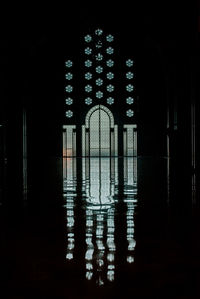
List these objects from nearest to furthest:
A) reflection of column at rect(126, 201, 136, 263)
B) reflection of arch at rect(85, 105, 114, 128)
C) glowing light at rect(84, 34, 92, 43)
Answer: reflection of column at rect(126, 201, 136, 263) → glowing light at rect(84, 34, 92, 43) → reflection of arch at rect(85, 105, 114, 128)

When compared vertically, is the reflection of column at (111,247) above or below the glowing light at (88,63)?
below

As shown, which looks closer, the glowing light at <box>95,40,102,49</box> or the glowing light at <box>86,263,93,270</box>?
the glowing light at <box>86,263,93,270</box>

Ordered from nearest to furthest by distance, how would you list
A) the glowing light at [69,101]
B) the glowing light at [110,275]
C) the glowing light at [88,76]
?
the glowing light at [110,275] < the glowing light at [69,101] < the glowing light at [88,76]

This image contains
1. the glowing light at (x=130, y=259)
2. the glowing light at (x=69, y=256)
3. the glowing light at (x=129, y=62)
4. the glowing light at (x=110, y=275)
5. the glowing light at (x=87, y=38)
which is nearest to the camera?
the glowing light at (x=110, y=275)

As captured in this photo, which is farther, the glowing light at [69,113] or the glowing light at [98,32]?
the glowing light at [98,32]

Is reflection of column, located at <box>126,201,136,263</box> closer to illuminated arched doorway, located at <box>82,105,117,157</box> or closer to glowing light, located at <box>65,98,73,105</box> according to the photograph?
illuminated arched doorway, located at <box>82,105,117,157</box>

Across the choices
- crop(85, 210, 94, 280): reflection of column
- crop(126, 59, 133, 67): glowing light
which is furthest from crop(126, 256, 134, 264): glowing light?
crop(126, 59, 133, 67): glowing light

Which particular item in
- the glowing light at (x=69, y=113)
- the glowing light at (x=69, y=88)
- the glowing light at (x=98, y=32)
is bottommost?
the glowing light at (x=69, y=113)

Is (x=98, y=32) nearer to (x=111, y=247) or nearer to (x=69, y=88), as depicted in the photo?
(x=69, y=88)

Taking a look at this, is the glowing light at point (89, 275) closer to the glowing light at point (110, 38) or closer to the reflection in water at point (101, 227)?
the reflection in water at point (101, 227)

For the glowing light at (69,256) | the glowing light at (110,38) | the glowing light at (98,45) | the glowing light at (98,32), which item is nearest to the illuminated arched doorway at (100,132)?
the glowing light at (98,45)

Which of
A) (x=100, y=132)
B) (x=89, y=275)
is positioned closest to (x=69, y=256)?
(x=89, y=275)
